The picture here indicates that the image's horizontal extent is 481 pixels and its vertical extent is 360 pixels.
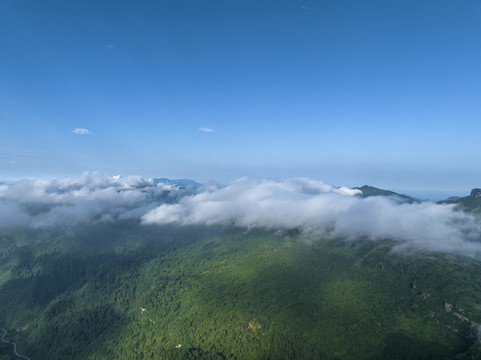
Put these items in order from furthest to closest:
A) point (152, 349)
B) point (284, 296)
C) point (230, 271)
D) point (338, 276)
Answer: point (230, 271), point (338, 276), point (284, 296), point (152, 349)

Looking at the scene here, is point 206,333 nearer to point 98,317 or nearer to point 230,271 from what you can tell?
point 230,271

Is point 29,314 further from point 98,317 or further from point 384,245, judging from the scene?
point 384,245

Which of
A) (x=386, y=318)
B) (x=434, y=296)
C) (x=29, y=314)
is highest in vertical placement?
(x=434, y=296)

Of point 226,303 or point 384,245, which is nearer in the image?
point 226,303

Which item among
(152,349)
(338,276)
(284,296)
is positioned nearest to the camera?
(152,349)

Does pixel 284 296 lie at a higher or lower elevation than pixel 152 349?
higher

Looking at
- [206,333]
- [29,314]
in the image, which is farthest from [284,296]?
[29,314]

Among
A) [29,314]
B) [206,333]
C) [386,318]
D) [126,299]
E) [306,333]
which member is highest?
[386,318]

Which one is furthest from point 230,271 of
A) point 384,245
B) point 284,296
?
point 384,245

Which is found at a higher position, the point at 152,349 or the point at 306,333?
the point at 306,333
